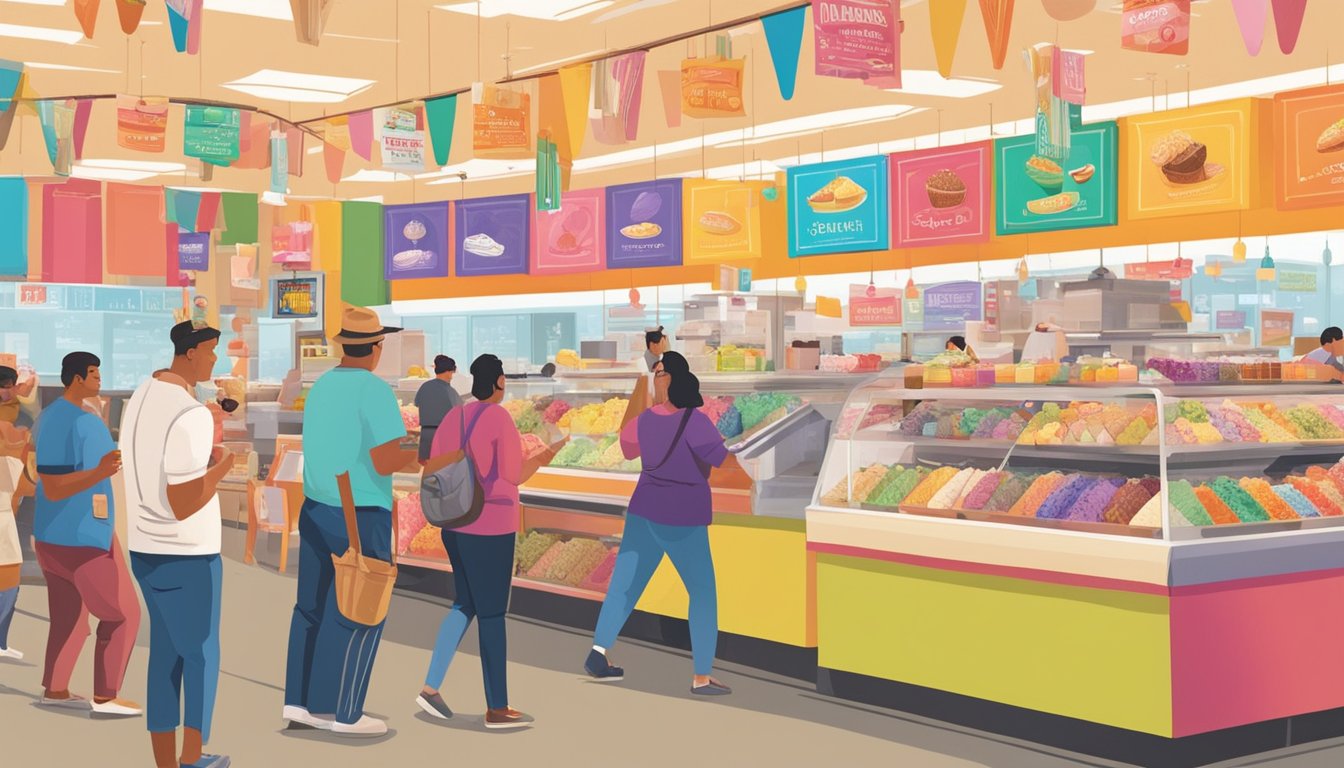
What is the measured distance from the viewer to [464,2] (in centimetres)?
902

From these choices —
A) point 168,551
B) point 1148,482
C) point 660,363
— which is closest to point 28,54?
point 660,363

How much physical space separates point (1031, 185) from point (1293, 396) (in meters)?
4.63

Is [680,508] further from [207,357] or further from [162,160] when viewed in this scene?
[162,160]

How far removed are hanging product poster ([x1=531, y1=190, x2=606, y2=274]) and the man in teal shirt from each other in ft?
26.1

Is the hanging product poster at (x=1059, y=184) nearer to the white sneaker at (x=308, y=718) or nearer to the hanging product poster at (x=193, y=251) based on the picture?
the white sneaker at (x=308, y=718)

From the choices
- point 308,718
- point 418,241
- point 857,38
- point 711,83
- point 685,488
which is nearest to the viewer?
point 308,718

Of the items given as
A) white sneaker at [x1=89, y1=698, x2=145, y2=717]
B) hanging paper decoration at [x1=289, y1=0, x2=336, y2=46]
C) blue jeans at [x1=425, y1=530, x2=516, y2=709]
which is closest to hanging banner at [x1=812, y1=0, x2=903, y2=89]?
hanging paper decoration at [x1=289, y1=0, x2=336, y2=46]

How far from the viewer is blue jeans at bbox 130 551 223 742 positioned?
4.58 meters

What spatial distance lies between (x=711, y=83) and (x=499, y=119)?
6.40 feet

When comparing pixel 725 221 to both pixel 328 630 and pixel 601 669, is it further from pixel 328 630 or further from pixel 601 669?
pixel 328 630

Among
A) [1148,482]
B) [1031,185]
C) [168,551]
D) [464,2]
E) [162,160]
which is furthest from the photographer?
[162,160]

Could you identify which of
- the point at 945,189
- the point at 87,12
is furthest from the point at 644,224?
the point at 87,12

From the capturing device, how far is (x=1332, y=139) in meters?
8.98

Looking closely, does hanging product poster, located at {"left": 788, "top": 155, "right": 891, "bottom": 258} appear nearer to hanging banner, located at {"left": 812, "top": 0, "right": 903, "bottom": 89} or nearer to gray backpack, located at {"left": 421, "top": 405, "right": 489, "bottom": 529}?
hanging banner, located at {"left": 812, "top": 0, "right": 903, "bottom": 89}
